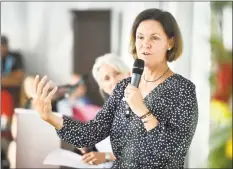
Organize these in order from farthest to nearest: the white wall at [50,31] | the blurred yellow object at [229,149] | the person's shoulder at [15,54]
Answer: the person's shoulder at [15,54] < the white wall at [50,31] < the blurred yellow object at [229,149]

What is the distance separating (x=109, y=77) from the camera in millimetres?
1460

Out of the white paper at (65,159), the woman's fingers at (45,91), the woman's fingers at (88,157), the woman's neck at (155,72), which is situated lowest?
the white paper at (65,159)

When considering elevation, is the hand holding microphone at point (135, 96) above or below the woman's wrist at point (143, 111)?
above

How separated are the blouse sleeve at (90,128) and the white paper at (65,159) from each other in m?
0.25

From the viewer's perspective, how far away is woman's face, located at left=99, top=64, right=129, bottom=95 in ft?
4.76

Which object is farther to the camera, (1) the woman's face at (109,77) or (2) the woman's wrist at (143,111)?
(1) the woman's face at (109,77)

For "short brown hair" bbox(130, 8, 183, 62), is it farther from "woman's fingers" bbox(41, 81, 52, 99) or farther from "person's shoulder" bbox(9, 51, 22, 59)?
"person's shoulder" bbox(9, 51, 22, 59)

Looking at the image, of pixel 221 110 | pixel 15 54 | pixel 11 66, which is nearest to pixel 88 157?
pixel 221 110

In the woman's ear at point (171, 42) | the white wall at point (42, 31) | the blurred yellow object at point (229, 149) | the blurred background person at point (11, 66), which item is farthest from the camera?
the blurred background person at point (11, 66)

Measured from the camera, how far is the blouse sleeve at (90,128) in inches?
46.2

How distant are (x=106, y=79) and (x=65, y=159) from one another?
0.27m

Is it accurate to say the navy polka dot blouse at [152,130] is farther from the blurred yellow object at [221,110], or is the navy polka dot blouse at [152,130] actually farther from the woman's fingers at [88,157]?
the blurred yellow object at [221,110]

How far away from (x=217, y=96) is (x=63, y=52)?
3143mm

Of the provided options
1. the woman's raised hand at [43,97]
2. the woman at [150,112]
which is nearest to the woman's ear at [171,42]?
the woman at [150,112]
